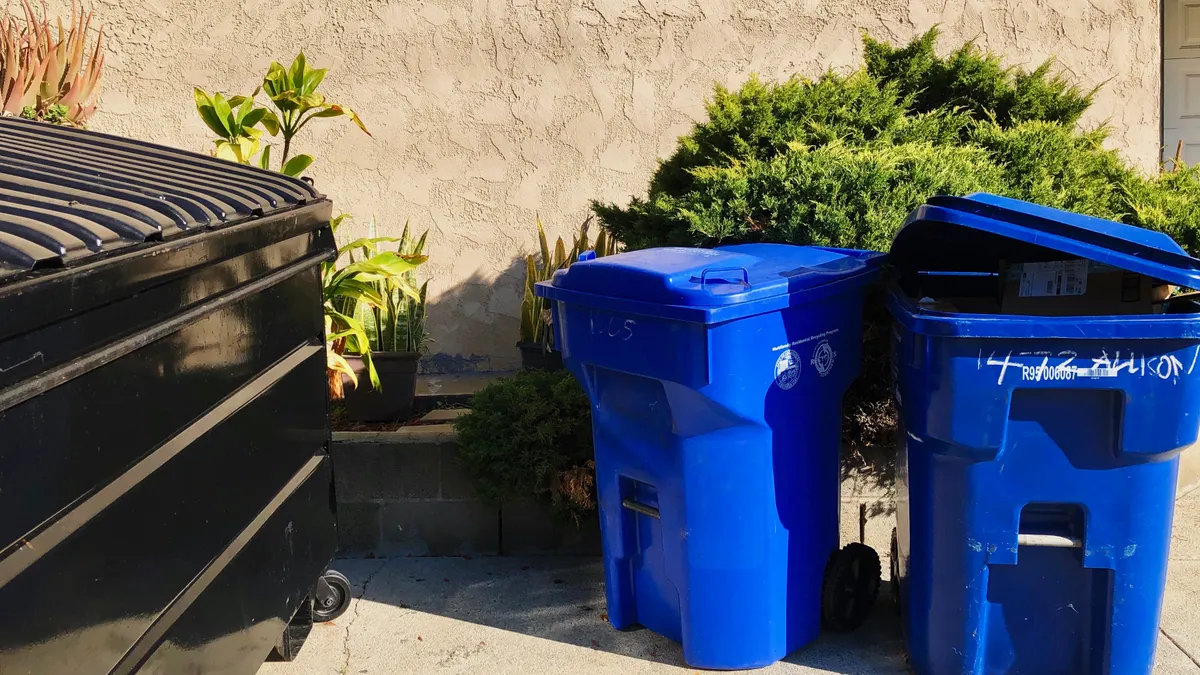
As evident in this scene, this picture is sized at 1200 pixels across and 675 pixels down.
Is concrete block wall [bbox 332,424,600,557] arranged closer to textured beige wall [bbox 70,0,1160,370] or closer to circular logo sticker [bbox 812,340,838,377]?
circular logo sticker [bbox 812,340,838,377]

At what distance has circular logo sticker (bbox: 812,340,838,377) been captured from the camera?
2.96 metres

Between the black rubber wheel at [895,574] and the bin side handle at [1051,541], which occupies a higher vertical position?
the bin side handle at [1051,541]

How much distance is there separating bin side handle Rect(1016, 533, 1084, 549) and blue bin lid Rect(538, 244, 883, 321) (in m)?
0.87

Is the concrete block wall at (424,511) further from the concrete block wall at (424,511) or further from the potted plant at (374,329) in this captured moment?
the potted plant at (374,329)

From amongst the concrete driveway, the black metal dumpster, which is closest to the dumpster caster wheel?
the concrete driveway

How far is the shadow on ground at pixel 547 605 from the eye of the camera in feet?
10.4

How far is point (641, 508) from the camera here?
10.2ft

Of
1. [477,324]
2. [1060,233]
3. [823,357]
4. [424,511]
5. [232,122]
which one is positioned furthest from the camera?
[477,324]

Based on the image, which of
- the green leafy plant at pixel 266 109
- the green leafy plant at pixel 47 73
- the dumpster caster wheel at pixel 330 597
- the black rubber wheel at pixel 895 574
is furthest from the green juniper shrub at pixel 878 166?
the green leafy plant at pixel 47 73

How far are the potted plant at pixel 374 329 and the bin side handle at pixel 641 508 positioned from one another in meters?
1.58

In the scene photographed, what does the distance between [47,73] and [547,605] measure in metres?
3.62

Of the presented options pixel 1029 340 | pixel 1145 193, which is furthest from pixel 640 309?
pixel 1145 193

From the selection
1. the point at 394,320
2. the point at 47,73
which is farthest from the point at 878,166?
the point at 47,73

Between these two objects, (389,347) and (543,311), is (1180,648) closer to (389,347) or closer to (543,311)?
(543,311)
